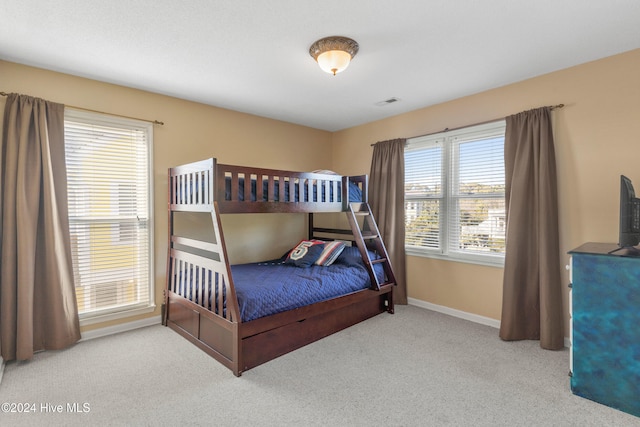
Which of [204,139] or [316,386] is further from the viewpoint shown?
[204,139]

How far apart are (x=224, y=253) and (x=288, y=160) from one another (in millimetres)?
2194

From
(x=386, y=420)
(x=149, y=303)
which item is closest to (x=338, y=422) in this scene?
(x=386, y=420)

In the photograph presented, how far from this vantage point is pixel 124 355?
2562 millimetres

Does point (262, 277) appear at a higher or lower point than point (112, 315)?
higher

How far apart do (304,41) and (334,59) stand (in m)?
0.24

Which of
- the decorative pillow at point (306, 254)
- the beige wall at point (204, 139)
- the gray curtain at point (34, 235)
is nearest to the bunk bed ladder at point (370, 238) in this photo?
the decorative pillow at point (306, 254)

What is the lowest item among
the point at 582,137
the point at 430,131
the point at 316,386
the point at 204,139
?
the point at 316,386

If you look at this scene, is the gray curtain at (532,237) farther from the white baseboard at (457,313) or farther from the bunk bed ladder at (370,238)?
the bunk bed ladder at (370,238)

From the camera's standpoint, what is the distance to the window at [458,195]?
3184 millimetres

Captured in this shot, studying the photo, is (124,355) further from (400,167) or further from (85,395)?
(400,167)

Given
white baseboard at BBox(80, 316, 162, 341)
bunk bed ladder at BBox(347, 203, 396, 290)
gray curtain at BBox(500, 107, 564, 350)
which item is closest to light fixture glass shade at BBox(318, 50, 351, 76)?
bunk bed ladder at BBox(347, 203, 396, 290)

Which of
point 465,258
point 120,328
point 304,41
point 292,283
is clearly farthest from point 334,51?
point 120,328

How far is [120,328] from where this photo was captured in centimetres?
301

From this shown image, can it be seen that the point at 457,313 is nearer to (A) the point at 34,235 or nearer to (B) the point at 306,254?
(B) the point at 306,254
